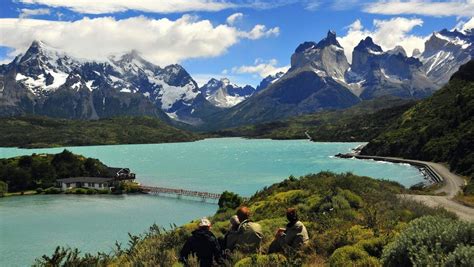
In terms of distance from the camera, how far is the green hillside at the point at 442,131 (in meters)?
106

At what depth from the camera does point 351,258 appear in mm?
13844

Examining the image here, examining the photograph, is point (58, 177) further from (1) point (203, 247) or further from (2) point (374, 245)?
(2) point (374, 245)

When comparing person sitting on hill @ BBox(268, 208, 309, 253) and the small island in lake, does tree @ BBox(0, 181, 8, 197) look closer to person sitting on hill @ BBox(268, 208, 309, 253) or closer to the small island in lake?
the small island in lake

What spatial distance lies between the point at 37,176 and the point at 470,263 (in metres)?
132

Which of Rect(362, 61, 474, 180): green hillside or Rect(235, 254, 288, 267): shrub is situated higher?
Rect(362, 61, 474, 180): green hillside

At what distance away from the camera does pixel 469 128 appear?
11219 centimetres

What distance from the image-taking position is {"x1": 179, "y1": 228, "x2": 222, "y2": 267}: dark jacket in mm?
13914

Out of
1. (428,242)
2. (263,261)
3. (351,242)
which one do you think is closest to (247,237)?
(263,261)

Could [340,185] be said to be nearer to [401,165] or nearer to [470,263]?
[470,263]

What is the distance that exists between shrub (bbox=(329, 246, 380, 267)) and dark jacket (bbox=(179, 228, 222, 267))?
346cm

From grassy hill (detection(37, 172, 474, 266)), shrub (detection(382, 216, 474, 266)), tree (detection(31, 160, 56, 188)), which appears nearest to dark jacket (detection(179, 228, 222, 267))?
grassy hill (detection(37, 172, 474, 266))

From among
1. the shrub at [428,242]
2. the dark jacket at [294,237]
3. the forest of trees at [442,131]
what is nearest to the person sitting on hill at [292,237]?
the dark jacket at [294,237]

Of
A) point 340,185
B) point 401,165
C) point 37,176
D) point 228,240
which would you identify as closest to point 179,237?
point 228,240

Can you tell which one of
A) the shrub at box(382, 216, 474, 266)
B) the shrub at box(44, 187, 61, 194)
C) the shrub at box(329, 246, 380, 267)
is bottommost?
the shrub at box(44, 187, 61, 194)
